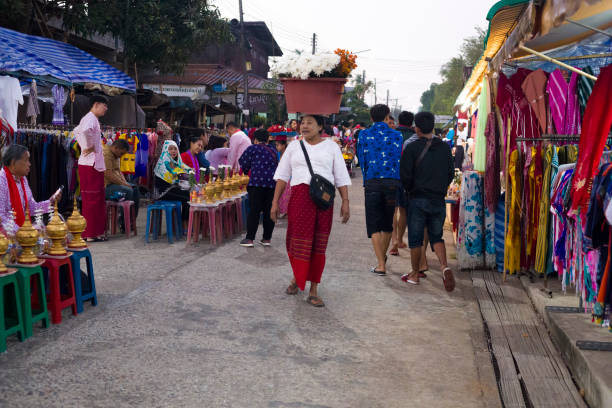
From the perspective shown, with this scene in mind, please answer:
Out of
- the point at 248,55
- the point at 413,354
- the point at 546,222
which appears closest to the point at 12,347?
the point at 413,354

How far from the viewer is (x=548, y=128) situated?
662 centimetres

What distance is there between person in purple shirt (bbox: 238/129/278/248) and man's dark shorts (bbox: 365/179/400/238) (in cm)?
226

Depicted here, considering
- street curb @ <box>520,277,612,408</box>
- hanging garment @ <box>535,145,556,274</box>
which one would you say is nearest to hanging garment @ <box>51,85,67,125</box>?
hanging garment @ <box>535,145,556,274</box>

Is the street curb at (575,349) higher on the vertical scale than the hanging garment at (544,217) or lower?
lower

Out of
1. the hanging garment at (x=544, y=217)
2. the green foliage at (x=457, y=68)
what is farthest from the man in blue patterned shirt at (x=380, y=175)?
the green foliage at (x=457, y=68)

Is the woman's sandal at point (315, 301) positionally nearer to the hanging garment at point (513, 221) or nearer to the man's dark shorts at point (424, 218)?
the man's dark shorts at point (424, 218)

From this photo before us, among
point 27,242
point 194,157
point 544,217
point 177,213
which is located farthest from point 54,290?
point 194,157

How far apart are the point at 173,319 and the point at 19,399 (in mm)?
1816

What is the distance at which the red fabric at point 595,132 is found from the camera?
403cm

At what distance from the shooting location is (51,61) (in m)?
11.9

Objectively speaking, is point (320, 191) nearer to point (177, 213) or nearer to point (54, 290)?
point (54, 290)

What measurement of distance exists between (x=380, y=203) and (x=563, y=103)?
2.34m

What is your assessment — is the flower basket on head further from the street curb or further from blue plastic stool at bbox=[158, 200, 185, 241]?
blue plastic stool at bbox=[158, 200, 185, 241]

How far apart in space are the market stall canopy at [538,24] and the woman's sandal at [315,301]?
2808mm
